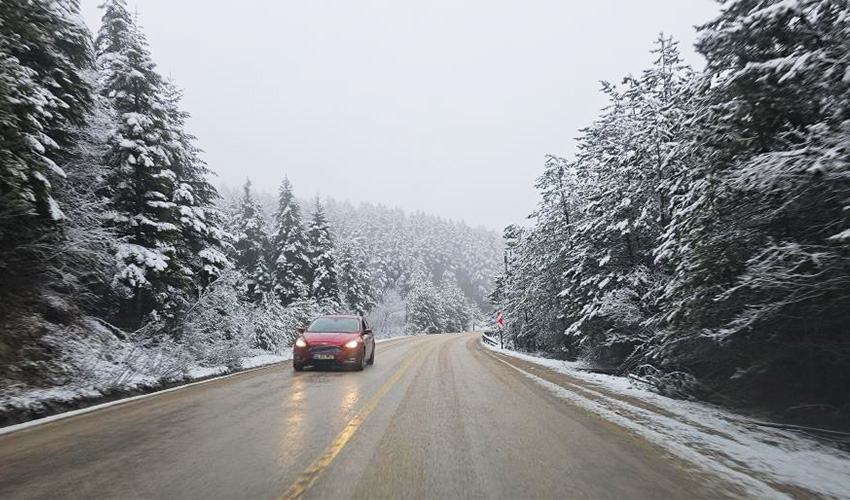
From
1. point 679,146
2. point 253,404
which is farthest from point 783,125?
point 253,404

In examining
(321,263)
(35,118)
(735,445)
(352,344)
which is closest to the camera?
(735,445)

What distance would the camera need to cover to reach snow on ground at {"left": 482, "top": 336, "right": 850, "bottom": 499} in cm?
445

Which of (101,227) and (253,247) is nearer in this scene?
(101,227)

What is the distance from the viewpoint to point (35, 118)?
9906mm

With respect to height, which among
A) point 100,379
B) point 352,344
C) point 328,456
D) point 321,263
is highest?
point 321,263

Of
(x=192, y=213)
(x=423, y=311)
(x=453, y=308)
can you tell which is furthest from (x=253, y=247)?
(x=453, y=308)

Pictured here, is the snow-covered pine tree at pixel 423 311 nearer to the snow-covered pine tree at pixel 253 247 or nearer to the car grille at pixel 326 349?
the snow-covered pine tree at pixel 253 247

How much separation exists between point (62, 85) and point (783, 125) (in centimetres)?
1395

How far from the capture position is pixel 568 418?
7176 millimetres

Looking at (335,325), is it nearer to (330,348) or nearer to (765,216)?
(330,348)

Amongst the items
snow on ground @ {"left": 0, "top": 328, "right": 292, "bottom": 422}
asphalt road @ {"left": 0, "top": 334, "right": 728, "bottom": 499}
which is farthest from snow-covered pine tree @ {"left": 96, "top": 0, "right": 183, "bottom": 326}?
asphalt road @ {"left": 0, "top": 334, "right": 728, "bottom": 499}

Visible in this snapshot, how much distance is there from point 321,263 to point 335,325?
27273 millimetres

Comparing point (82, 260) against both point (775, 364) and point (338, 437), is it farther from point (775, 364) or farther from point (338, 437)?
point (775, 364)

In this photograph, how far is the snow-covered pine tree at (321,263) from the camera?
40094 millimetres
